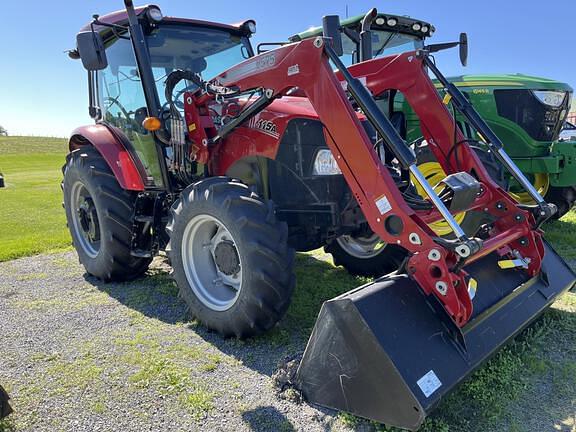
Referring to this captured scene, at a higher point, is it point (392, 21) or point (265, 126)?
point (392, 21)

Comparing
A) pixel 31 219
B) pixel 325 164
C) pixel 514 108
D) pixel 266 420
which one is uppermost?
pixel 514 108

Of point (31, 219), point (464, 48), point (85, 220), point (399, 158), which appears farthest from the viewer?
point (31, 219)

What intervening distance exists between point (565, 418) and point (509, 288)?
91 centimetres

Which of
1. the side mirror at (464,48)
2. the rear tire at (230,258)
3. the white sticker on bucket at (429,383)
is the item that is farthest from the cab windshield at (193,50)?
the white sticker on bucket at (429,383)

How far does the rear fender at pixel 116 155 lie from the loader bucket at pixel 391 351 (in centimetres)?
280

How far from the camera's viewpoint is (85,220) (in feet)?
17.4

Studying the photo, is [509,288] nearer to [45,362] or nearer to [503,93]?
[45,362]

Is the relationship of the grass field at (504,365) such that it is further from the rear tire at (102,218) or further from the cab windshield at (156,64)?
the cab windshield at (156,64)

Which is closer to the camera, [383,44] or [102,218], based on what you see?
[102,218]

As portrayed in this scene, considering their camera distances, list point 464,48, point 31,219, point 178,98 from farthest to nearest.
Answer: point 31,219 < point 464,48 < point 178,98

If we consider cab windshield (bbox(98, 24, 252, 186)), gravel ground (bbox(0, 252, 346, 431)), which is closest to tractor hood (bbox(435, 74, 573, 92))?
cab windshield (bbox(98, 24, 252, 186))

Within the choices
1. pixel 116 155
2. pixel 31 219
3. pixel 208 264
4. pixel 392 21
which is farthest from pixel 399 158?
pixel 31 219

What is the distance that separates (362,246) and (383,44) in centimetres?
330

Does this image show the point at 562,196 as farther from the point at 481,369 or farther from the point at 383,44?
the point at 481,369
